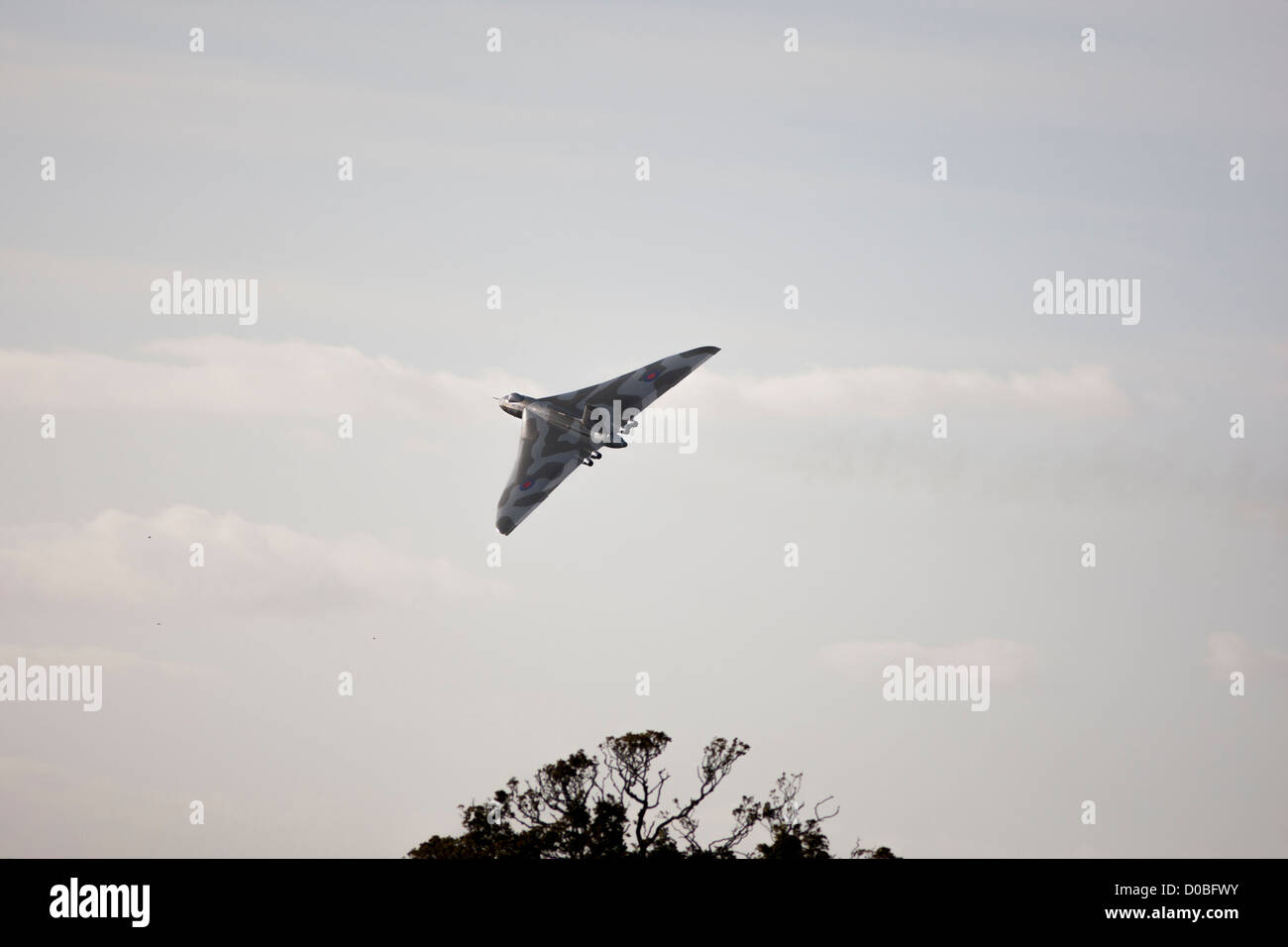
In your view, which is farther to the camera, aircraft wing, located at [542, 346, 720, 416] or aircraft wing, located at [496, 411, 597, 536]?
aircraft wing, located at [542, 346, 720, 416]

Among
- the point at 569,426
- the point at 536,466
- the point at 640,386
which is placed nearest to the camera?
the point at 536,466

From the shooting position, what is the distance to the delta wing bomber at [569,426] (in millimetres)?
102750

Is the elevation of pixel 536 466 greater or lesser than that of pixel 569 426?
lesser

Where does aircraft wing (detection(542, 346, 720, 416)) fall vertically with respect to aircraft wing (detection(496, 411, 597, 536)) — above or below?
above

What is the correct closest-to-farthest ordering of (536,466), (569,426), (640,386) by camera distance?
1. (536,466)
2. (569,426)
3. (640,386)

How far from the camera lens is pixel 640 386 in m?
117

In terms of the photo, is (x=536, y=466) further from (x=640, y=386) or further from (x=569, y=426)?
(x=640, y=386)

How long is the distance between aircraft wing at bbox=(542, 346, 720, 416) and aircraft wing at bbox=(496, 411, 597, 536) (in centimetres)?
306

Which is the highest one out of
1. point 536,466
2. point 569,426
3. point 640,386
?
point 640,386

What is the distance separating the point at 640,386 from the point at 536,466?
15298 mm

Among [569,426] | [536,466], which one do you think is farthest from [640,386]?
[536,466]

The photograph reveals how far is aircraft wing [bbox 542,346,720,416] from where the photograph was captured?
113613 millimetres
